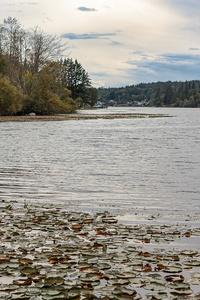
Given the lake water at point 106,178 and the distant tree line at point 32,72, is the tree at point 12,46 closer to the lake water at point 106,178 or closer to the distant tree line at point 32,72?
the distant tree line at point 32,72

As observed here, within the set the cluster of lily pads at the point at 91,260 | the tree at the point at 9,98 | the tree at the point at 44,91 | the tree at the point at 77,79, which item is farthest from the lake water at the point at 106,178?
the tree at the point at 77,79

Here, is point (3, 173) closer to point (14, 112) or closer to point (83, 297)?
point (83, 297)

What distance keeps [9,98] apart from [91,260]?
59.6 m

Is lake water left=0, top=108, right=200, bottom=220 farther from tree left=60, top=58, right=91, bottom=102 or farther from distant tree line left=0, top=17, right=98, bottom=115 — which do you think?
tree left=60, top=58, right=91, bottom=102

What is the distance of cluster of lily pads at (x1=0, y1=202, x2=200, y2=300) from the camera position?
5.02m

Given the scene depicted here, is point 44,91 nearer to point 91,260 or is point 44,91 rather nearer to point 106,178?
point 106,178

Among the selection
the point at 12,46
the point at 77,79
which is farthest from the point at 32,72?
the point at 77,79

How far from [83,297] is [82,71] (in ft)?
461

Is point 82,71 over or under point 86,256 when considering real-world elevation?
over

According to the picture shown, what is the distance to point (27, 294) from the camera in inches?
191

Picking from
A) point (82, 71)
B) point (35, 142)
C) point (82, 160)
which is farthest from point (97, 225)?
point (82, 71)

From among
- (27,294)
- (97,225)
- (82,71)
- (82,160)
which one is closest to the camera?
(27,294)

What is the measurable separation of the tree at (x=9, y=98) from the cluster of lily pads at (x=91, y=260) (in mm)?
56359

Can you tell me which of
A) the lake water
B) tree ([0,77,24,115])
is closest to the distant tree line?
tree ([0,77,24,115])
